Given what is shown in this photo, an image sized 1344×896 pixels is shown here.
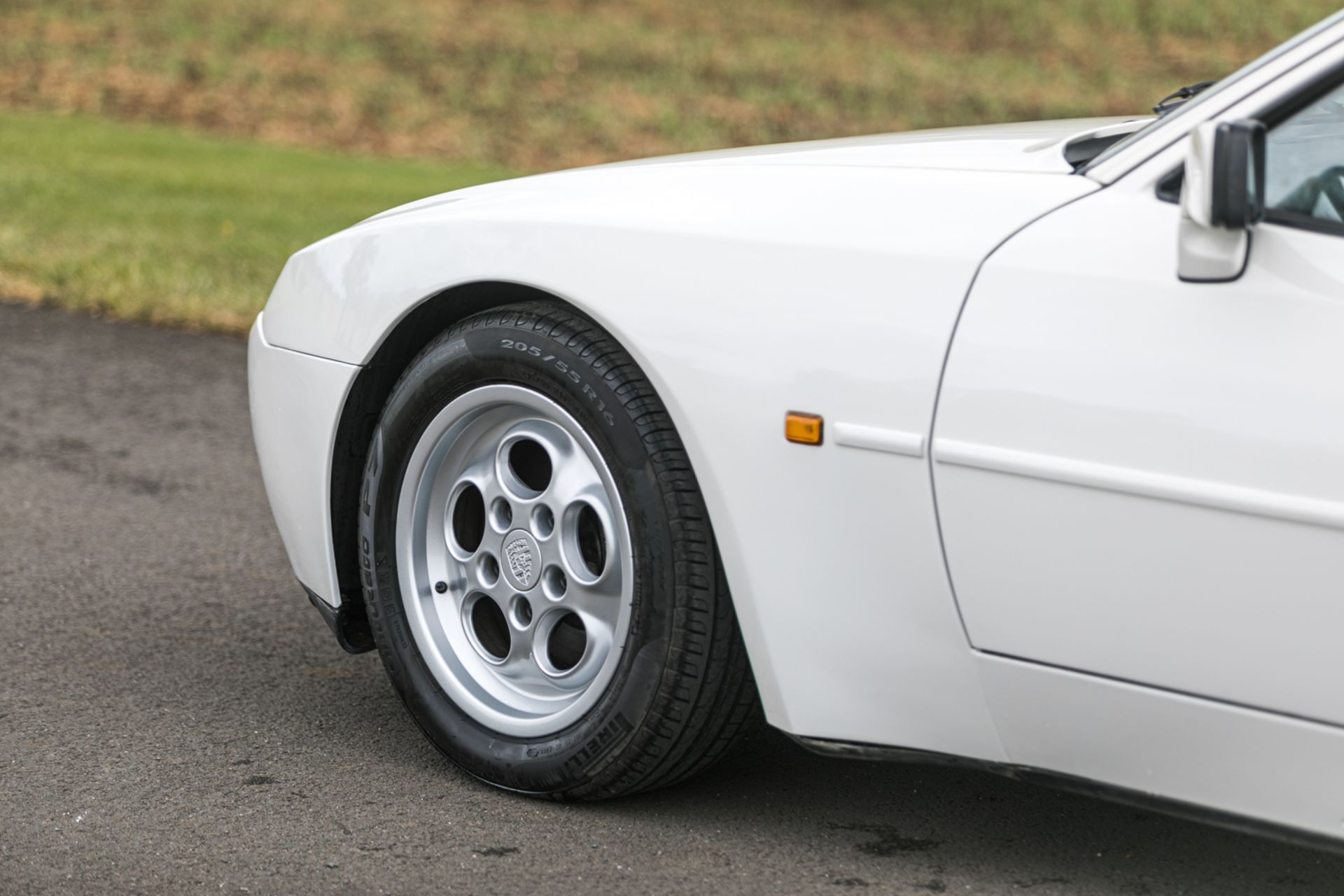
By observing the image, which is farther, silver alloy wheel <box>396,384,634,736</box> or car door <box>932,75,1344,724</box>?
silver alloy wheel <box>396,384,634,736</box>

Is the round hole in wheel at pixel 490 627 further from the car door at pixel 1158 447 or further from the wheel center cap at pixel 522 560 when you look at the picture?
the car door at pixel 1158 447

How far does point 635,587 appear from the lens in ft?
8.95

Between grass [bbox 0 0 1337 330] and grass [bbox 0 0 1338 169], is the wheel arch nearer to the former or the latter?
grass [bbox 0 0 1337 330]

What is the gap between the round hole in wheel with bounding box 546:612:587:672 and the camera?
298 centimetres

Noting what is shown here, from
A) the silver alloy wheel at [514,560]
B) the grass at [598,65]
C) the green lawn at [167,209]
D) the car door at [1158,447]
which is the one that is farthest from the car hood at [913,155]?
the grass at [598,65]

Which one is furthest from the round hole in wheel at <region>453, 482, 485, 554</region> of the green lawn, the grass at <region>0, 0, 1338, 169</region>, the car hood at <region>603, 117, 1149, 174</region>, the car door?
the grass at <region>0, 0, 1338, 169</region>

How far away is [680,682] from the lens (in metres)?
2.69

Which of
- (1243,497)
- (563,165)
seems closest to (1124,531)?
(1243,497)

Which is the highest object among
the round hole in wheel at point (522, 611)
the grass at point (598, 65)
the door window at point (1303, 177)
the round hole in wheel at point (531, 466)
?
the door window at point (1303, 177)

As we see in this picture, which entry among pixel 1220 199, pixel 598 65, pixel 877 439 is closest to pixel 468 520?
pixel 877 439

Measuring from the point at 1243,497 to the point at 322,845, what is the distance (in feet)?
5.24

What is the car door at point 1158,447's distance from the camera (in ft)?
6.95

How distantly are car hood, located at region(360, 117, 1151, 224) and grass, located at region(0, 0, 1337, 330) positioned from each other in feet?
16.6

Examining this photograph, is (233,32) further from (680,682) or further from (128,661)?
(680,682)
